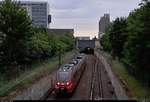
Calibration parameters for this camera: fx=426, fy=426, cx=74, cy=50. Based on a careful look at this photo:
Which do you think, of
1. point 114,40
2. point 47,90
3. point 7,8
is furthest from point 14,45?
point 114,40

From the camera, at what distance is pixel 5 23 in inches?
1718

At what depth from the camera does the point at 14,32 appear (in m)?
42.8

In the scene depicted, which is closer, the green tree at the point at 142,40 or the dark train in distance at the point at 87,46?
the green tree at the point at 142,40

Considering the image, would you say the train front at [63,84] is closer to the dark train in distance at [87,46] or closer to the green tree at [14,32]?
the green tree at [14,32]

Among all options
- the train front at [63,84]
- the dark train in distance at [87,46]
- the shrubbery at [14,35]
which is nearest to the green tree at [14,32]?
the shrubbery at [14,35]

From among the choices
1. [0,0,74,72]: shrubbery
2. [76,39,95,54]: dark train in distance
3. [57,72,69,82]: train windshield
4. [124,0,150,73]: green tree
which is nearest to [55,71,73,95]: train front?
[57,72,69,82]: train windshield

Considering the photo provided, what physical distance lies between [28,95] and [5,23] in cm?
1636

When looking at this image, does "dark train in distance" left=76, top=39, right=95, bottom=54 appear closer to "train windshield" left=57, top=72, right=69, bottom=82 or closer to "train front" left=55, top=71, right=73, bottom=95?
"train windshield" left=57, top=72, right=69, bottom=82

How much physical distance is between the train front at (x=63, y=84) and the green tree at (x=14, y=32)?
9.00 metres

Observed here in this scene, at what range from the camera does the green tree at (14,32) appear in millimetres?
42750

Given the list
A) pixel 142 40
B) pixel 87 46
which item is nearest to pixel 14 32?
pixel 142 40

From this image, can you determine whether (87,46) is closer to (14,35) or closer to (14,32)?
(14,35)

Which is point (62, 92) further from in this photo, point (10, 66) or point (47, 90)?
point (10, 66)

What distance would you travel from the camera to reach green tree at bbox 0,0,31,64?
4275 centimetres
